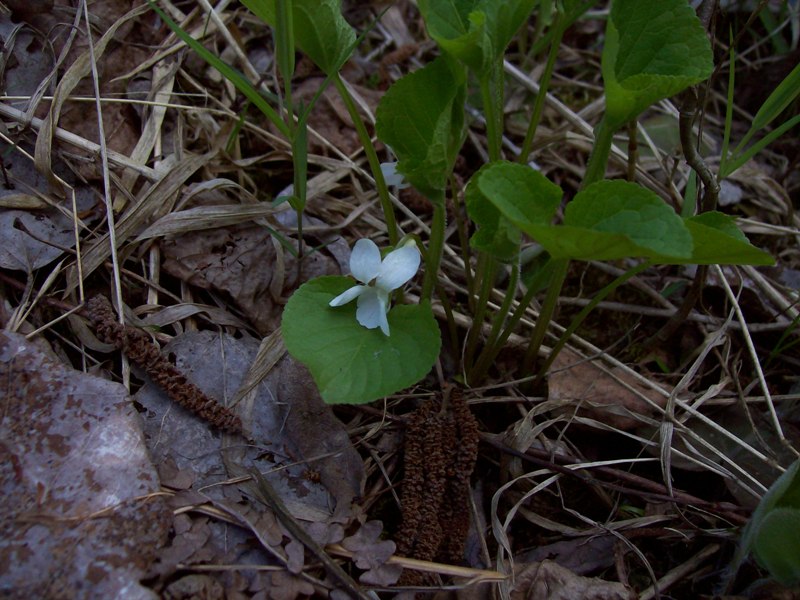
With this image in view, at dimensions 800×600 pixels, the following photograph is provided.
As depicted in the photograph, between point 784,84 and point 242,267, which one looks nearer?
point 784,84

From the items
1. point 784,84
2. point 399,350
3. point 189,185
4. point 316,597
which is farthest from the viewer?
point 189,185

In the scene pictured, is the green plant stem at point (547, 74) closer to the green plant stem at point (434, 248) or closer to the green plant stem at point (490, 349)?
the green plant stem at point (434, 248)

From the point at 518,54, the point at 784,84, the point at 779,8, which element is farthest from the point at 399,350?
the point at 779,8

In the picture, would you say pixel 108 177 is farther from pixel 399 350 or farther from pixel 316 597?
pixel 316 597

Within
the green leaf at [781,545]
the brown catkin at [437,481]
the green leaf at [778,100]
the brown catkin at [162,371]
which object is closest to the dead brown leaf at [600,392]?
the brown catkin at [437,481]

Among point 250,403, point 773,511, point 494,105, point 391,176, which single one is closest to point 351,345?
point 250,403

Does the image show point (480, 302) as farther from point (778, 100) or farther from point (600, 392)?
point (778, 100)
